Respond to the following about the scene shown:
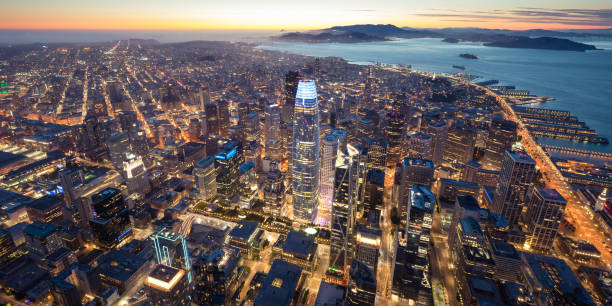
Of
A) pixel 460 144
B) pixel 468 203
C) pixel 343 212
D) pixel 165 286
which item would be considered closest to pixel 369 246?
pixel 343 212

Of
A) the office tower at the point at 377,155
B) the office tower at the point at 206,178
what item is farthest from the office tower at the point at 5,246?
the office tower at the point at 377,155

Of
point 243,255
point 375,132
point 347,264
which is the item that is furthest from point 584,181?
point 243,255

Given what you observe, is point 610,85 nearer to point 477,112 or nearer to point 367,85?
point 477,112

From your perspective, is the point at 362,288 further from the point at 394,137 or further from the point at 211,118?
the point at 211,118

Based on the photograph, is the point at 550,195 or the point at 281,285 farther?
the point at 550,195

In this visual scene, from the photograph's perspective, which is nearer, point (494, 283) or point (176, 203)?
point (494, 283)
